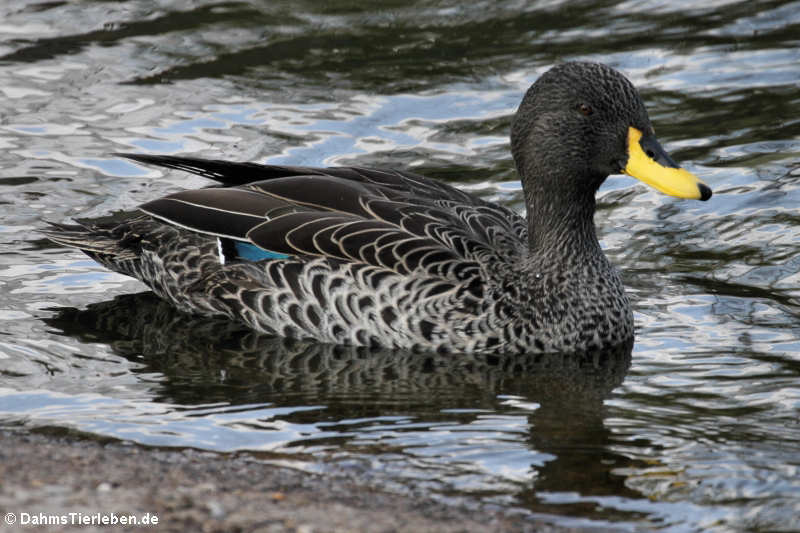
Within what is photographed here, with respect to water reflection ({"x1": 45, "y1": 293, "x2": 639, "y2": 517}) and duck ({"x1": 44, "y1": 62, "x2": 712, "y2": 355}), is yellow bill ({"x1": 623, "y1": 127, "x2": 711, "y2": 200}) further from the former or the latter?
water reflection ({"x1": 45, "y1": 293, "x2": 639, "y2": 517})

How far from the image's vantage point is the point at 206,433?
7047 mm

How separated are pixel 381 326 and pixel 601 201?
9.62ft

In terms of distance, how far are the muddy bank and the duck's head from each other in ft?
9.62

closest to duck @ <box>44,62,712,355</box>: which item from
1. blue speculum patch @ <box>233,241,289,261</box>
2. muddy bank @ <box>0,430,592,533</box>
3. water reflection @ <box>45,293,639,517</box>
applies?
blue speculum patch @ <box>233,241,289,261</box>

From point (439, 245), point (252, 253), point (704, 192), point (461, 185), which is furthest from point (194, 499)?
point (461, 185)

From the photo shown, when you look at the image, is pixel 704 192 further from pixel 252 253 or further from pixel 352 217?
pixel 252 253

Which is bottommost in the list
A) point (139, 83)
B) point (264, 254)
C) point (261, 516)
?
point (261, 516)

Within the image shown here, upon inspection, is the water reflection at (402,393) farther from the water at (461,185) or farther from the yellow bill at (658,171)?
the yellow bill at (658,171)

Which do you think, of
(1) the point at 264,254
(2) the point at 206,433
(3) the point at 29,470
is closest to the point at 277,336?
(1) the point at 264,254

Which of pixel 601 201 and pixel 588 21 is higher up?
pixel 588 21

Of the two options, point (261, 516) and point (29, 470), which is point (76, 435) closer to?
point (29, 470)

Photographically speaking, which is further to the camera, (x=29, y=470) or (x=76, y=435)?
(x=76, y=435)

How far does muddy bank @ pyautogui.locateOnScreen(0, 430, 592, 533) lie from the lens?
555 cm

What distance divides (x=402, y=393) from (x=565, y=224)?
1.73m
